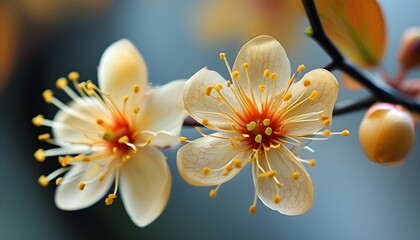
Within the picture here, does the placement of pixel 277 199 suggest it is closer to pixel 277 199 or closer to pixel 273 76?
pixel 277 199

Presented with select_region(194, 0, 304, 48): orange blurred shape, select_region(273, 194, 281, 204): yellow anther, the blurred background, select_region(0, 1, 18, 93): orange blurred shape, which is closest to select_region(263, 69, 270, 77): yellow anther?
select_region(273, 194, 281, 204): yellow anther

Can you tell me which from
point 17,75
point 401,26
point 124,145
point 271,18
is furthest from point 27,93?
point 401,26

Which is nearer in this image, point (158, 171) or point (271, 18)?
point (158, 171)

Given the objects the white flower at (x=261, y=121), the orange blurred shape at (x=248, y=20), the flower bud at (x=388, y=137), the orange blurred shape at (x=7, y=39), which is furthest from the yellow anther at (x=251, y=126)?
the orange blurred shape at (x=7, y=39)

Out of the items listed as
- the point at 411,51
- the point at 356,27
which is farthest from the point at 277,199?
the point at 411,51

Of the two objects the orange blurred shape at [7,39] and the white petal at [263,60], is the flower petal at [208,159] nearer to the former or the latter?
the white petal at [263,60]

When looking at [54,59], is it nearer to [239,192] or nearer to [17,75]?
[17,75]

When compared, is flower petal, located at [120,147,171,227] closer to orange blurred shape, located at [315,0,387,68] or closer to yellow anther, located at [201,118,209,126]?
yellow anther, located at [201,118,209,126]
